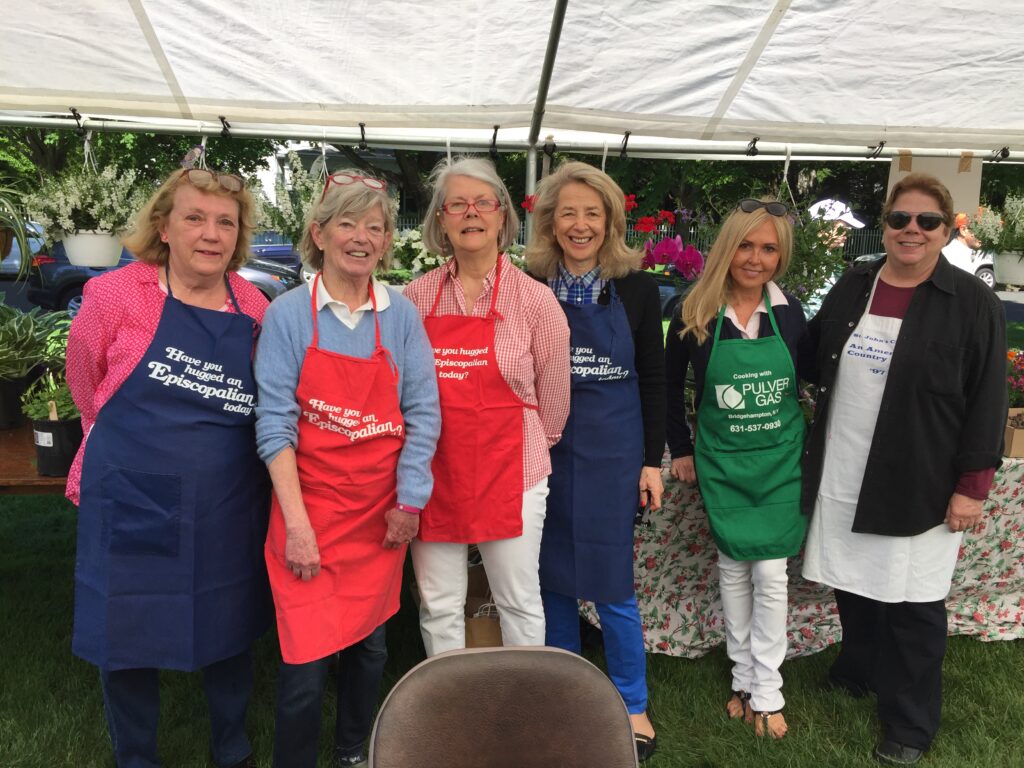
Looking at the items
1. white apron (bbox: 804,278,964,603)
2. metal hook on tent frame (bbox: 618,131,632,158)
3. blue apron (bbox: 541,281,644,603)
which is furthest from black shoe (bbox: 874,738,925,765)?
metal hook on tent frame (bbox: 618,131,632,158)

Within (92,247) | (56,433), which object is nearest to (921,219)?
(56,433)

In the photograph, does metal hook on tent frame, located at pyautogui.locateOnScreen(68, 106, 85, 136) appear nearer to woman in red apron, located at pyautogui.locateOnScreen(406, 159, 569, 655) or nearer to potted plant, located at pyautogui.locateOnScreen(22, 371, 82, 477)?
potted plant, located at pyautogui.locateOnScreen(22, 371, 82, 477)

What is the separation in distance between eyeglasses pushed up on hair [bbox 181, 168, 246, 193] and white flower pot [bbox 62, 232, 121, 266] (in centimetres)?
129

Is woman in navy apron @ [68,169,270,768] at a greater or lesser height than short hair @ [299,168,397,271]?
lesser

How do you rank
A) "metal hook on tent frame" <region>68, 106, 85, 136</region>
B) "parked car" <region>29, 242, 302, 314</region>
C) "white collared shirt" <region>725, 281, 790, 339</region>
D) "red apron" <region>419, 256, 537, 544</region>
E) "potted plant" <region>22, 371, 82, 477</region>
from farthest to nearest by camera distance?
"parked car" <region>29, 242, 302, 314</region> < "metal hook on tent frame" <region>68, 106, 85, 136</region> < "white collared shirt" <region>725, 281, 790, 339</region> < "potted plant" <region>22, 371, 82, 477</region> < "red apron" <region>419, 256, 537, 544</region>

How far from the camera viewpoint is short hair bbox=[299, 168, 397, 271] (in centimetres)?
182

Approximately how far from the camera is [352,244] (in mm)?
1800

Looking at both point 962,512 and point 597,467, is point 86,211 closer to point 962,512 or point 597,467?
point 597,467

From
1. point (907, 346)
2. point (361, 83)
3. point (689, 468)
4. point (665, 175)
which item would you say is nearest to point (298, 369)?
point (689, 468)

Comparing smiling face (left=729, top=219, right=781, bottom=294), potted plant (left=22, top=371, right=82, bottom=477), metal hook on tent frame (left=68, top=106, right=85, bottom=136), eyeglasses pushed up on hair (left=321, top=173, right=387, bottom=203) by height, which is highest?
metal hook on tent frame (left=68, top=106, right=85, bottom=136)

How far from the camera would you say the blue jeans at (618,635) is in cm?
233

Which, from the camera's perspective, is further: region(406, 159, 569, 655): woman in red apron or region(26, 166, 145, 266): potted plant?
region(26, 166, 145, 266): potted plant

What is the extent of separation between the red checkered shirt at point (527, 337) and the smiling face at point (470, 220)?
0.08 meters

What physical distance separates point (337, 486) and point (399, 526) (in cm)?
18
